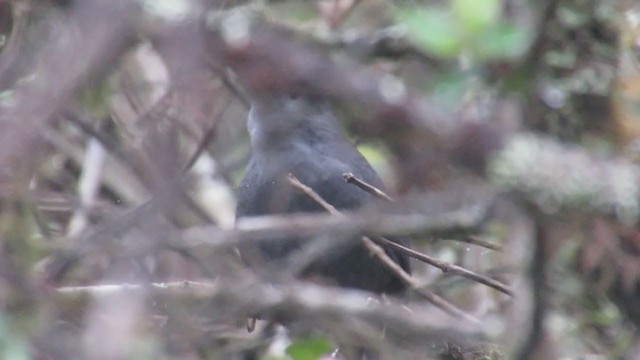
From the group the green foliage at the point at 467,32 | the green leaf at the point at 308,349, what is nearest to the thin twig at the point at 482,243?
the green leaf at the point at 308,349

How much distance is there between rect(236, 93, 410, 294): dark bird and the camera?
3.55 meters

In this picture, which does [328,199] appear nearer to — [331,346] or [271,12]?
[271,12]

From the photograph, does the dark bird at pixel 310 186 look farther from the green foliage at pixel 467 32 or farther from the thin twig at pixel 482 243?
the green foliage at pixel 467 32

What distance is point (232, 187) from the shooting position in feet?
13.9

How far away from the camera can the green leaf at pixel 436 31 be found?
1928 millimetres

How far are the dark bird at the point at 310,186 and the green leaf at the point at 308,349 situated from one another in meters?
0.86

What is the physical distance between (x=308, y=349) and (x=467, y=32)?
95 centimetres

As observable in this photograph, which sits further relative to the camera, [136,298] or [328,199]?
[328,199]

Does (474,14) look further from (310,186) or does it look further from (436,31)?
(310,186)

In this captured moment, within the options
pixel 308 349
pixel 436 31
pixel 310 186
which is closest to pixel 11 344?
pixel 436 31

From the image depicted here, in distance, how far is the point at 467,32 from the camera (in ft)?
6.33

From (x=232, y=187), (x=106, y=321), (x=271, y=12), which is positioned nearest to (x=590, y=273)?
(x=106, y=321)

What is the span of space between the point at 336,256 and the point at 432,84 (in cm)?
133

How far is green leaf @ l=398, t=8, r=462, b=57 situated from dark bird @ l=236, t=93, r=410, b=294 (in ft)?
4.77
